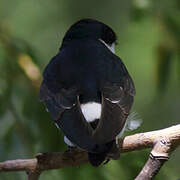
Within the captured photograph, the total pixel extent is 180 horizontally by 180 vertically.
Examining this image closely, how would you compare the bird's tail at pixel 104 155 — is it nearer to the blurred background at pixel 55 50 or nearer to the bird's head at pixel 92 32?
the blurred background at pixel 55 50

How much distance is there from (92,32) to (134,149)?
118 centimetres

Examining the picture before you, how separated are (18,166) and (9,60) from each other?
1061 millimetres

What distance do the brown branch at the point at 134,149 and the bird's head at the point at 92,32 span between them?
97 centimetres

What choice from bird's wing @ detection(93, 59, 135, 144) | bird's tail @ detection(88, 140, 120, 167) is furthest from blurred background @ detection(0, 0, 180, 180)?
bird's tail @ detection(88, 140, 120, 167)

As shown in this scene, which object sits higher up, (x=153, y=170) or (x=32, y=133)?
(x=153, y=170)

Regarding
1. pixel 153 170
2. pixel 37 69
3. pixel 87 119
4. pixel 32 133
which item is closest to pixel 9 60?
pixel 37 69

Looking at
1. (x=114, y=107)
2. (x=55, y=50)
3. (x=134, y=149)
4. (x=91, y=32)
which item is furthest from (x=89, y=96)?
(x=55, y=50)

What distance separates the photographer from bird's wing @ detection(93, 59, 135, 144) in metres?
2.79

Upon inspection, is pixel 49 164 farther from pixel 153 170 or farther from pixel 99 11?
pixel 99 11

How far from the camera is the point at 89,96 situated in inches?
121

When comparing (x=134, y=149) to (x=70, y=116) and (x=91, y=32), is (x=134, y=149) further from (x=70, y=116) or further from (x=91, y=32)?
(x=91, y=32)

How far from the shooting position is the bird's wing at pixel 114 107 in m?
2.79

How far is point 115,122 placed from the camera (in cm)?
288

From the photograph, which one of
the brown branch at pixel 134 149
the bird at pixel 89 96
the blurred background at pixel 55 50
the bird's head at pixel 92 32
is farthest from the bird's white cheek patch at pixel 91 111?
the bird's head at pixel 92 32
